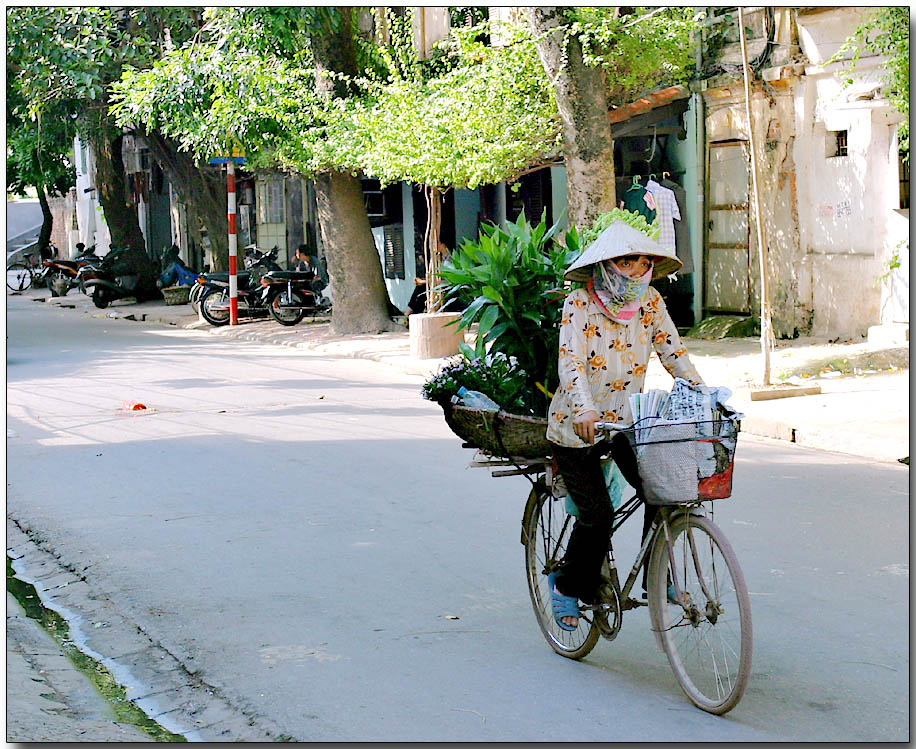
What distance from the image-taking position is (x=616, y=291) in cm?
451

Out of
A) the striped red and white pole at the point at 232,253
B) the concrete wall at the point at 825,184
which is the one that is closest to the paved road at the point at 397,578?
the concrete wall at the point at 825,184

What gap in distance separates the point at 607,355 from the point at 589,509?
0.57 metres

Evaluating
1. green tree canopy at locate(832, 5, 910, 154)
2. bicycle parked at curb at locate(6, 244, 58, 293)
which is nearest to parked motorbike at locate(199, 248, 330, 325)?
green tree canopy at locate(832, 5, 910, 154)

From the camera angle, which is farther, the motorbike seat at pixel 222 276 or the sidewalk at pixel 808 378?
the motorbike seat at pixel 222 276

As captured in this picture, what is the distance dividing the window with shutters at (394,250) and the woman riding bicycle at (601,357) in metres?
20.0

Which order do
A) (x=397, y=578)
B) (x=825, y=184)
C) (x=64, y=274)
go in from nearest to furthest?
(x=397, y=578), (x=825, y=184), (x=64, y=274)

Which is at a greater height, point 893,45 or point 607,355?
point 893,45

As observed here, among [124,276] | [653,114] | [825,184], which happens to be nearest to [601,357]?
[825,184]

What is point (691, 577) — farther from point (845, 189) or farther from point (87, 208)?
point (87, 208)

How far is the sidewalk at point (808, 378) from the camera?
9.79 metres

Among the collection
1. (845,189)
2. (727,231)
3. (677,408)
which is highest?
(845,189)

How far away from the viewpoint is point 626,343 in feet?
15.2

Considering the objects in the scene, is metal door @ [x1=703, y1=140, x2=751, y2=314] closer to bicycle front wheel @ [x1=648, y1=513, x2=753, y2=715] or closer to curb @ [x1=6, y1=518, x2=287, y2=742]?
curb @ [x1=6, y1=518, x2=287, y2=742]

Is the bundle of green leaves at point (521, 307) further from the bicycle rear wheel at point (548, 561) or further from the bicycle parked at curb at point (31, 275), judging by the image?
the bicycle parked at curb at point (31, 275)
